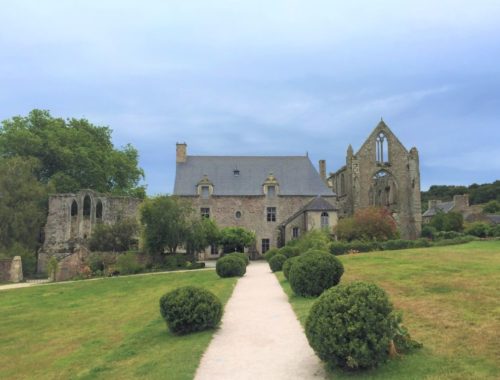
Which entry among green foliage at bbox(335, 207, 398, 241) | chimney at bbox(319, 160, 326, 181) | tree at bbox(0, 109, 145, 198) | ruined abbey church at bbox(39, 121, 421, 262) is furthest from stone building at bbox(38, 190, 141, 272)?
chimney at bbox(319, 160, 326, 181)

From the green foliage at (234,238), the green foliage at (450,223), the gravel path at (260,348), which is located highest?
the green foliage at (450,223)

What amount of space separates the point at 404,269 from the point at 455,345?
31.1 feet

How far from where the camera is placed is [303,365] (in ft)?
22.8

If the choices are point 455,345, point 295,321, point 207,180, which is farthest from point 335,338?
point 207,180

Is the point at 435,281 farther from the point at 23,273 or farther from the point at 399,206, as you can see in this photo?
the point at 399,206

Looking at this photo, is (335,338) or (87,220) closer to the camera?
(335,338)

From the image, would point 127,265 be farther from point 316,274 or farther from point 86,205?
point 316,274

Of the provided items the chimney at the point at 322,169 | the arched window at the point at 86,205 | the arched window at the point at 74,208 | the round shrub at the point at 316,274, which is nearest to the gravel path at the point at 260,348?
the round shrub at the point at 316,274

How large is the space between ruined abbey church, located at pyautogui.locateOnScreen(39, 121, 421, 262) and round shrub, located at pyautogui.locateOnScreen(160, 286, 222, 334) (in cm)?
2982

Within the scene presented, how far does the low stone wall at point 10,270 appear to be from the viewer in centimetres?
2869

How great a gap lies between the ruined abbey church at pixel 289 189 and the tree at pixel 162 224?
7676mm

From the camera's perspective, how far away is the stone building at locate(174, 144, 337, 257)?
42.4 meters

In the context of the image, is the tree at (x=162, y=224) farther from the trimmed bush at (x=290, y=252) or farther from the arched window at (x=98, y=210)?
the trimmed bush at (x=290, y=252)

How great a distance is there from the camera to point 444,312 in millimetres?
9391
